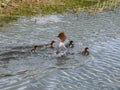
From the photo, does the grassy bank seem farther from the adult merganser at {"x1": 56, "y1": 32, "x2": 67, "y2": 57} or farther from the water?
the adult merganser at {"x1": 56, "y1": 32, "x2": 67, "y2": 57}

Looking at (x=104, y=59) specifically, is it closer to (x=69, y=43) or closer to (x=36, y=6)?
(x=69, y=43)

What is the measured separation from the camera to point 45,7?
Result: 24.7 meters

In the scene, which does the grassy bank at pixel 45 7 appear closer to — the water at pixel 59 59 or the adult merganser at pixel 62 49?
the water at pixel 59 59

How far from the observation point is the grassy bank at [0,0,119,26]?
73.8ft

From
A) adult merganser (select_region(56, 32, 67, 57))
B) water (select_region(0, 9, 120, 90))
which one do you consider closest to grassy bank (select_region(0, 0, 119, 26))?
water (select_region(0, 9, 120, 90))

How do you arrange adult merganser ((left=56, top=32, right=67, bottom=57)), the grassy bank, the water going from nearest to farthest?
the water → adult merganser ((left=56, top=32, right=67, bottom=57)) → the grassy bank

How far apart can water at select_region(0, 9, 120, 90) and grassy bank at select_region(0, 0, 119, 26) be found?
41.8 inches

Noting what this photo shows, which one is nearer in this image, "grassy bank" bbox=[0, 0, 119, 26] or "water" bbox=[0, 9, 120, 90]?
"water" bbox=[0, 9, 120, 90]

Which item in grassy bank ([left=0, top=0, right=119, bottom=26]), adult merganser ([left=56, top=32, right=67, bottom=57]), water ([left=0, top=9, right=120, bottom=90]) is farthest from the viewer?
grassy bank ([left=0, top=0, right=119, bottom=26])

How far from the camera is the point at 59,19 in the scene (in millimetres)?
22297

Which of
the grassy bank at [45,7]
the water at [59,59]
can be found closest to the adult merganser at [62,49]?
the water at [59,59]

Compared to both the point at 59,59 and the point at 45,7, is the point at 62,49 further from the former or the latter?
the point at 45,7

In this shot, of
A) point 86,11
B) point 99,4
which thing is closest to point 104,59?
point 86,11

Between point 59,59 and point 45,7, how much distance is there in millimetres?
9656
